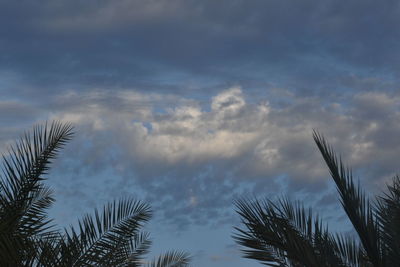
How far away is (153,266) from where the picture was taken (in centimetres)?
1155

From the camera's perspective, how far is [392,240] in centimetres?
569

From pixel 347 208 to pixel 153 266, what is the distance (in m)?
6.87

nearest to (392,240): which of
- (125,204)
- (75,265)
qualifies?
(75,265)

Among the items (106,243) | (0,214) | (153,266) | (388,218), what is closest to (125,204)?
(106,243)

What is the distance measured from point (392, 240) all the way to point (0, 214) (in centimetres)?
520

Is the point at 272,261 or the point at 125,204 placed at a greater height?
the point at 125,204

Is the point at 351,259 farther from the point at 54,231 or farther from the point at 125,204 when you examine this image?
the point at 54,231

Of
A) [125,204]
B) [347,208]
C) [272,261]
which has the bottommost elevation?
[272,261]

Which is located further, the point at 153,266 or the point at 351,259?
the point at 153,266

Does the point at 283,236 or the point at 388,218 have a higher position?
the point at 388,218

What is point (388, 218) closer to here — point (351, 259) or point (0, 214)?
point (351, 259)

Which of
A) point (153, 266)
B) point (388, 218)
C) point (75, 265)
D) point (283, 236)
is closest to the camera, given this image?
point (283, 236)

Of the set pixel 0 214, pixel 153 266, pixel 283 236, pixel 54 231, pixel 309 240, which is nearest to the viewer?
pixel 283 236

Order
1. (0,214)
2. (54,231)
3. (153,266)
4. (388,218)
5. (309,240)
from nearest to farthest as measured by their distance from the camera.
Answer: (309,240)
(388,218)
(0,214)
(54,231)
(153,266)
